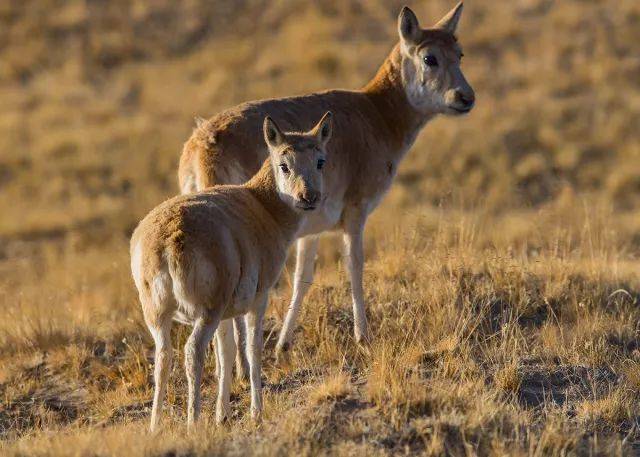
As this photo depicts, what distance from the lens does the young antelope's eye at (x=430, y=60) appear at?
1146 centimetres

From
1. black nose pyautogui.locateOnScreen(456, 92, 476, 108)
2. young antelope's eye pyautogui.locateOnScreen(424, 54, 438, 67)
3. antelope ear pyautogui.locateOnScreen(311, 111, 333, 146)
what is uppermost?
young antelope's eye pyautogui.locateOnScreen(424, 54, 438, 67)

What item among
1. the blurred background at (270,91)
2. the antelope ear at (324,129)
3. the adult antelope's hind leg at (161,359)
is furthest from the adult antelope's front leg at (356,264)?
the blurred background at (270,91)

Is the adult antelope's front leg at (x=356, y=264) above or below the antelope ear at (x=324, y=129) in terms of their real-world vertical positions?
below

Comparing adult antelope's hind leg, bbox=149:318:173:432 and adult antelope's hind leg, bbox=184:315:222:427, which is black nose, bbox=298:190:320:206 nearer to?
adult antelope's hind leg, bbox=184:315:222:427

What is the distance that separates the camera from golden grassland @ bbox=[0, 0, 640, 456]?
8.69m

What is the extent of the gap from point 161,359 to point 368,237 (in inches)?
443

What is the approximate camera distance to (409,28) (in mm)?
11547

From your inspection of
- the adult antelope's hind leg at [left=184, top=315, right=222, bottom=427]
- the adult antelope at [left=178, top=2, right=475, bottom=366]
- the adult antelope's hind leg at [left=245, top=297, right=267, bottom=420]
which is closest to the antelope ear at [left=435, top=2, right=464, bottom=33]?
the adult antelope at [left=178, top=2, right=475, bottom=366]

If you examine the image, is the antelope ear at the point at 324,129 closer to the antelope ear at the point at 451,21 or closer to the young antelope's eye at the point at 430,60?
the young antelope's eye at the point at 430,60

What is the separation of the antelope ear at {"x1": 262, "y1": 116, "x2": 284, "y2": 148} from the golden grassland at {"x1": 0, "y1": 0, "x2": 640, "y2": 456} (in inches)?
77.7

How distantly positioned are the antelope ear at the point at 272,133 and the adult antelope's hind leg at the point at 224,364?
4.85ft

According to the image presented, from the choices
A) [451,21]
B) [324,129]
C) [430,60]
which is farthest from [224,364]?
[451,21]

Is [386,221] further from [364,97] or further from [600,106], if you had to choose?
[600,106]

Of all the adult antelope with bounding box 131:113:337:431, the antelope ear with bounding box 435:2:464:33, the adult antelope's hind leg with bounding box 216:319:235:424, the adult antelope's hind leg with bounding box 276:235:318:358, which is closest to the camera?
the adult antelope with bounding box 131:113:337:431
